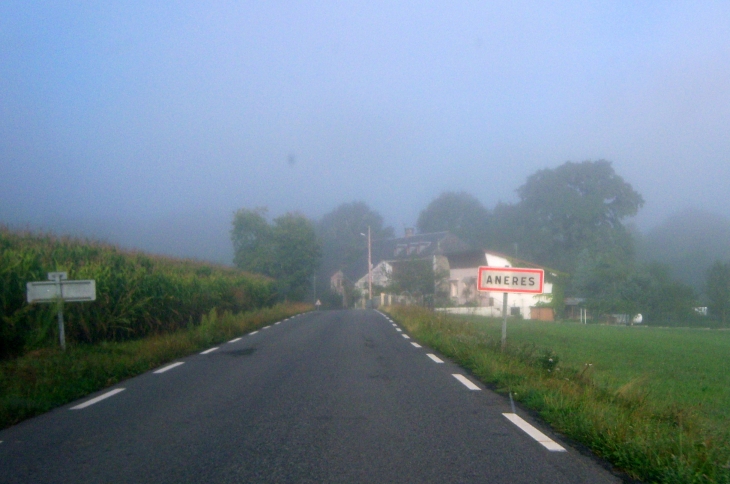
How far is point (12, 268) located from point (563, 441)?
1155cm

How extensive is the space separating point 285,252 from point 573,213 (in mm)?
31181

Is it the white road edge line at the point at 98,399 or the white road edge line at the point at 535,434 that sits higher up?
the white road edge line at the point at 535,434

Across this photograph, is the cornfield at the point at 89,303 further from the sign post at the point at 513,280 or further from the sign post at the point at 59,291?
the sign post at the point at 513,280

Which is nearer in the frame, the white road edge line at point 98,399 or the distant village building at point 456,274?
the white road edge line at point 98,399

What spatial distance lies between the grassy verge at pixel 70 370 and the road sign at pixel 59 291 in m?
1.02

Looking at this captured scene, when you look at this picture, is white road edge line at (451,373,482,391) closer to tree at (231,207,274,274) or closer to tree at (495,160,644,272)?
tree at (495,160,644,272)

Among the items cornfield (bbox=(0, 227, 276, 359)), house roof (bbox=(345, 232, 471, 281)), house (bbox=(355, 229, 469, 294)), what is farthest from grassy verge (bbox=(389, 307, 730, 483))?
house roof (bbox=(345, 232, 471, 281))

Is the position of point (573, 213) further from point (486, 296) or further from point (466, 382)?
point (466, 382)

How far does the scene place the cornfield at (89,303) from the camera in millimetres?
12133

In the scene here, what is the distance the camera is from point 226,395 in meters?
8.12

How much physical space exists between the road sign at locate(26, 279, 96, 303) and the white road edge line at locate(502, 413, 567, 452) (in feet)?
28.1

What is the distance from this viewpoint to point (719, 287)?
123 feet

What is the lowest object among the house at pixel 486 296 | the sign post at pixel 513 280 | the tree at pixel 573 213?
the house at pixel 486 296

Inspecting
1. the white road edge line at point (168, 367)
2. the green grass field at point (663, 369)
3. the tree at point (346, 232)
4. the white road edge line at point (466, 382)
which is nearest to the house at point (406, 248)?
the tree at point (346, 232)
